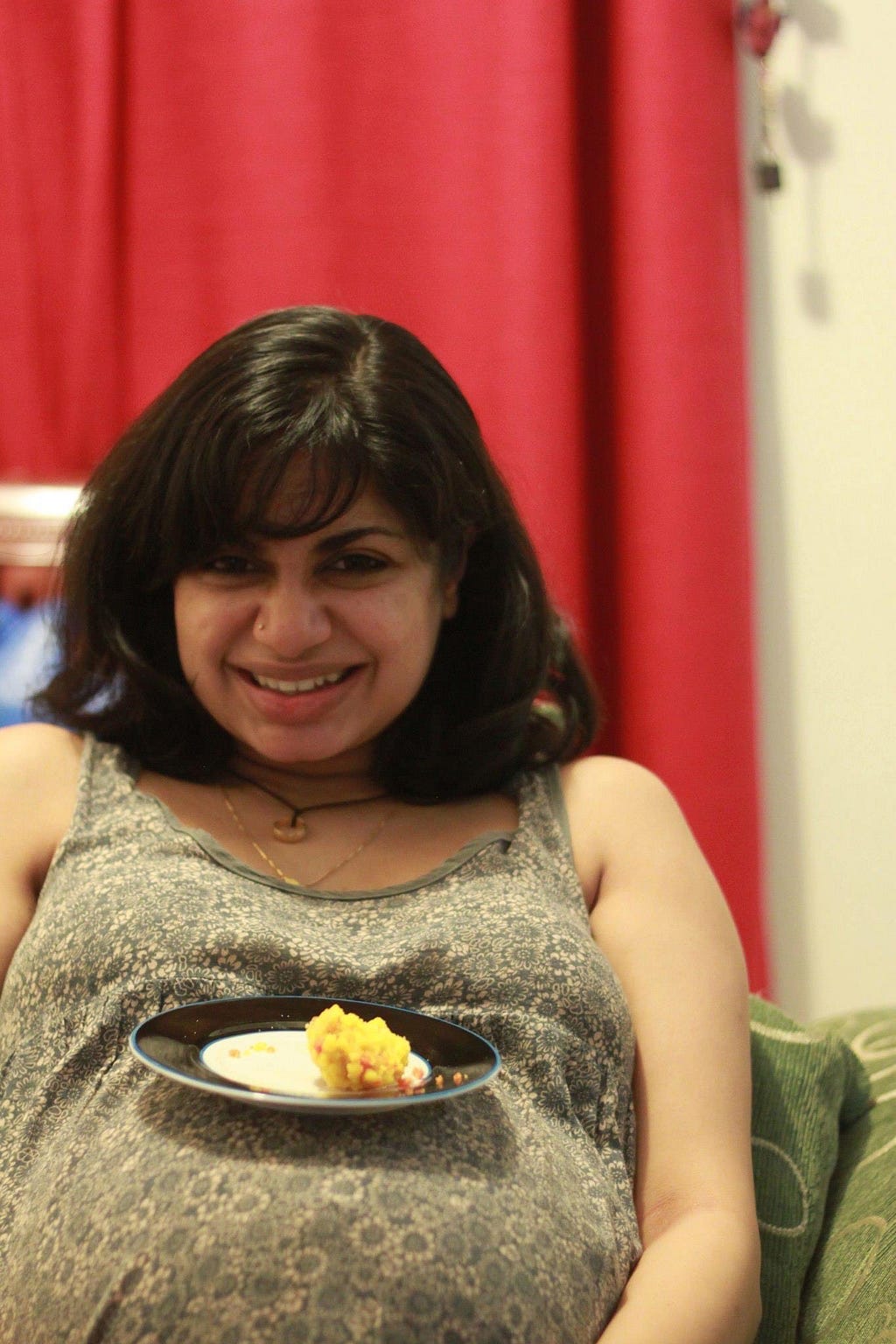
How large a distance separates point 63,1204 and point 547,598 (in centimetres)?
69

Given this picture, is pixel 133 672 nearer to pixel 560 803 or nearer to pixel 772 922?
pixel 560 803

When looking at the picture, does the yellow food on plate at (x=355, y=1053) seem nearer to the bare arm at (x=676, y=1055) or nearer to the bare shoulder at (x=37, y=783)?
the bare arm at (x=676, y=1055)

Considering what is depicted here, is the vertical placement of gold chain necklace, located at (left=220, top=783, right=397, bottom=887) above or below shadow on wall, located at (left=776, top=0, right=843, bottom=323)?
below

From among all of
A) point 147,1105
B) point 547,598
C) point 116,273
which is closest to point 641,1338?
point 147,1105

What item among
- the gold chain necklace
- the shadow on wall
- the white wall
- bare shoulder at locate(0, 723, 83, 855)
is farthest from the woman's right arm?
the shadow on wall

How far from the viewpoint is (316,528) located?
1.01 meters

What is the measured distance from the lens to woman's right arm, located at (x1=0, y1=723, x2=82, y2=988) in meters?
1.01

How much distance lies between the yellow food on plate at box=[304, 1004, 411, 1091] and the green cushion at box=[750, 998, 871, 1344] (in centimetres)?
36

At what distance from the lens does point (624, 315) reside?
1646mm

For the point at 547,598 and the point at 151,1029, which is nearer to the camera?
the point at 151,1029

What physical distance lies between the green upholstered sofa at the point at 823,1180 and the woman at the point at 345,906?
7 centimetres

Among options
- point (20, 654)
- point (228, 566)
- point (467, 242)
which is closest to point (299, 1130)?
point (228, 566)

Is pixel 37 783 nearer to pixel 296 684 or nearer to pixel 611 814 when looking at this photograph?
pixel 296 684

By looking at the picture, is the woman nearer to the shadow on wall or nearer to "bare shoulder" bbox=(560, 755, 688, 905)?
"bare shoulder" bbox=(560, 755, 688, 905)
